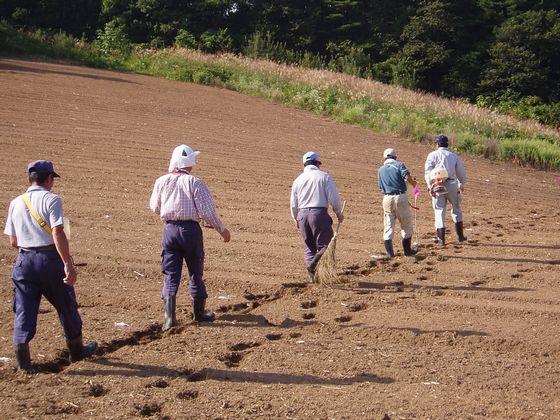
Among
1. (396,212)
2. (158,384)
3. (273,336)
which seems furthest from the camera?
(396,212)

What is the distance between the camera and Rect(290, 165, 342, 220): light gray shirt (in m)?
10.1

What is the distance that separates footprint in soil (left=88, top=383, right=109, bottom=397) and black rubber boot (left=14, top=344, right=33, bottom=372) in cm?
67

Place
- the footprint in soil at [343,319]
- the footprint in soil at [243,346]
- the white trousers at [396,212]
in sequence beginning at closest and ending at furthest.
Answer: the footprint in soil at [243,346] < the footprint in soil at [343,319] < the white trousers at [396,212]

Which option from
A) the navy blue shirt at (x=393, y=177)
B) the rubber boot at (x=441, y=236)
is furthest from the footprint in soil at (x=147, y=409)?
the rubber boot at (x=441, y=236)

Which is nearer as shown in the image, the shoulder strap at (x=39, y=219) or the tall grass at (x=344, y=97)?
the shoulder strap at (x=39, y=219)

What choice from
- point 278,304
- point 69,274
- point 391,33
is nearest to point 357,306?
point 278,304

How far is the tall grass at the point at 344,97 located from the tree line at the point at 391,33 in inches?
379

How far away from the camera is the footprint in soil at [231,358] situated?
277 inches

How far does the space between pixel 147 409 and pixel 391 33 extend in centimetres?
4965

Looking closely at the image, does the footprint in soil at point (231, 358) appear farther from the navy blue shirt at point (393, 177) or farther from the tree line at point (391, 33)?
the tree line at point (391, 33)

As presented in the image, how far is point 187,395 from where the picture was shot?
243 inches

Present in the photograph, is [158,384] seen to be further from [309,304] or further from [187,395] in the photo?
[309,304]

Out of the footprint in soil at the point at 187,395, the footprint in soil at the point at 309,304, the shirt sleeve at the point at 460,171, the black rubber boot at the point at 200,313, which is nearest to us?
the footprint in soil at the point at 187,395

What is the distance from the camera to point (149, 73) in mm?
32250
